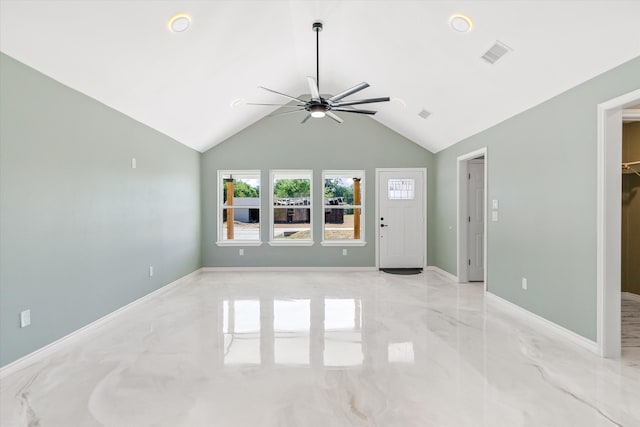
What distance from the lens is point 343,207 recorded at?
700 cm

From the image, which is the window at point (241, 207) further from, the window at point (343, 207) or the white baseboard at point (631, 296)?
the white baseboard at point (631, 296)

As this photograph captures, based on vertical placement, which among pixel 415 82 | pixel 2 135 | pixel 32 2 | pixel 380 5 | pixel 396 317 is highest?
pixel 380 5

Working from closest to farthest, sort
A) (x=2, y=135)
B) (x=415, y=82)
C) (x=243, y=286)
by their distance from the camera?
(x=2, y=135) → (x=415, y=82) → (x=243, y=286)

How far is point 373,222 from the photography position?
22.6ft

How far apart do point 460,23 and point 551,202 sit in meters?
2.06

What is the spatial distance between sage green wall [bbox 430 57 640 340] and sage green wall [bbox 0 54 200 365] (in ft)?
15.9

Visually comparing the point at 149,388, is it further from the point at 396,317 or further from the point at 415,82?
the point at 415,82

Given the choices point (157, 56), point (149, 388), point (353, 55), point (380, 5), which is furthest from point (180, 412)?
point (353, 55)

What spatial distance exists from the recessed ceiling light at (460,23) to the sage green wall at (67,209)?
376 centimetres

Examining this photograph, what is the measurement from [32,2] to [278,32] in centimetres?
242

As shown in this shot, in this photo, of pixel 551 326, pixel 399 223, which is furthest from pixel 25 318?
pixel 399 223

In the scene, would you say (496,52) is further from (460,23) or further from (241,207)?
(241,207)

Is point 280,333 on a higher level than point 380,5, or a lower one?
lower

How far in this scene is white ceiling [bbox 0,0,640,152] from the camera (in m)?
2.59
